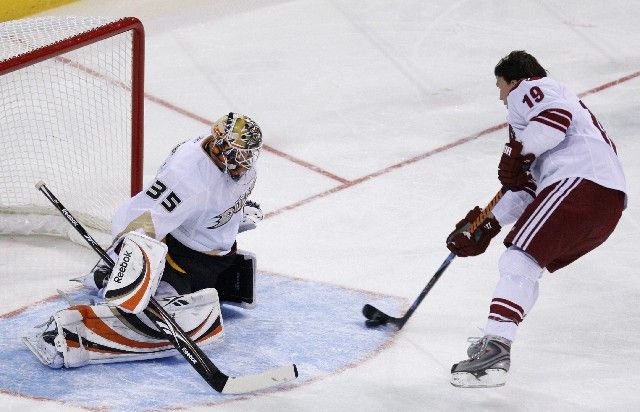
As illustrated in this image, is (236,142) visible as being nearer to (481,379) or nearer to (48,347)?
(48,347)

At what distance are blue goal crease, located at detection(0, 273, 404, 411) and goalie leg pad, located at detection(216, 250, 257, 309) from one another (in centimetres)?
6

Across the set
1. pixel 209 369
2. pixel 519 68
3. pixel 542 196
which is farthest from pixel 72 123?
pixel 542 196

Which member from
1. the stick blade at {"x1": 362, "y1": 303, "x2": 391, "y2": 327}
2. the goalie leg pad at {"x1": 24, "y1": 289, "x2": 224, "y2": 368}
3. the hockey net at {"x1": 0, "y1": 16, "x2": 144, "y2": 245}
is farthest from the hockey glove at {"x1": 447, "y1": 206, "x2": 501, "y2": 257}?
the hockey net at {"x1": 0, "y1": 16, "x2": 144, "y2": 245}

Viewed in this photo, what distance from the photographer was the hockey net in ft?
14.9

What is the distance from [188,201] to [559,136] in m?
1.06

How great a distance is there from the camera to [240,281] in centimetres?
430

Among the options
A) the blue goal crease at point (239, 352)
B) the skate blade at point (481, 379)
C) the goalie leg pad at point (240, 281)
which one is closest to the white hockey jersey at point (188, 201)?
the goalie leg pad at point (240, 281)

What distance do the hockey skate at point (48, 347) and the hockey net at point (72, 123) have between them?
812mm

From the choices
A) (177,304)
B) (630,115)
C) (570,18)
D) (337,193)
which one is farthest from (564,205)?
(570,18)

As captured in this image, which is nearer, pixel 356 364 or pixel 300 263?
pixel 356 364

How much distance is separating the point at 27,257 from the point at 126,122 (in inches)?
24.3

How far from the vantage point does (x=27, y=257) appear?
4.71 meters

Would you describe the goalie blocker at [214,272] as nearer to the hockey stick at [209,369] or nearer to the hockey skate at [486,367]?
the hockey stick at [209,369]

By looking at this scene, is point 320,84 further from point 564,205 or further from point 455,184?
point 564,205
